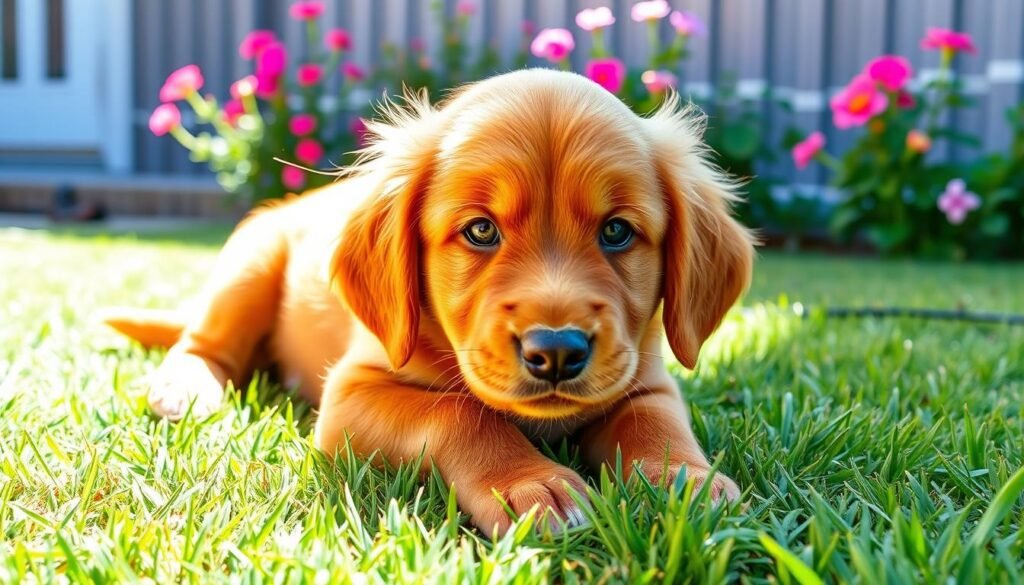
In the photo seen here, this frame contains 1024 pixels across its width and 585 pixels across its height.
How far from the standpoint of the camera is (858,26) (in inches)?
322

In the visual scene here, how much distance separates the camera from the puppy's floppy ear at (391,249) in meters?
2.10

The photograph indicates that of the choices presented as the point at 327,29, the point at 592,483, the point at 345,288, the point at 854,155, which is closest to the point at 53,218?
the point at 327,29

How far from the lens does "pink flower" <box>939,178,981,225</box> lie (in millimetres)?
6426

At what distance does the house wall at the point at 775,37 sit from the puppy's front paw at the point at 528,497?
6651 millimetres

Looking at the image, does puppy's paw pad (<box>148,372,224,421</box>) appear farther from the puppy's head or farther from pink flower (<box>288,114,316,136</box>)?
pink flower (<box>288,114,316,136</box>)

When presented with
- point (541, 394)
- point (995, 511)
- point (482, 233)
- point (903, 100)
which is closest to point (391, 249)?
point (482, 233)

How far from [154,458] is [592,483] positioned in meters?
0.84

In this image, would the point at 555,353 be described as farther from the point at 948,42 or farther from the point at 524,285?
the point at 948,42

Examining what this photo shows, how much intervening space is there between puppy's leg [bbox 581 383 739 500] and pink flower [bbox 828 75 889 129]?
498 cm

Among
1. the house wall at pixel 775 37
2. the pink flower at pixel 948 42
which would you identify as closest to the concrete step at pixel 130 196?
the house wall at pixel 775 37

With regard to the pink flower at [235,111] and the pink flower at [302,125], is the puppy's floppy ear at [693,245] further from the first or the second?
the pink flower at [235,111]

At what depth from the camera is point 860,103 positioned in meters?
6.60

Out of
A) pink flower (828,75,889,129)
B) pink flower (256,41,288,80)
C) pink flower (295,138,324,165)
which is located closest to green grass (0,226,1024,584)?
pink flower (828,75,889,129)

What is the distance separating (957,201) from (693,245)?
4.95 meters
